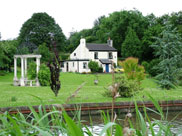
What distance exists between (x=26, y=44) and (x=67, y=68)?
78.2 feet

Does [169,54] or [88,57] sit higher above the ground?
[88,57]

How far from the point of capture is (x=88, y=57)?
48.8 meters

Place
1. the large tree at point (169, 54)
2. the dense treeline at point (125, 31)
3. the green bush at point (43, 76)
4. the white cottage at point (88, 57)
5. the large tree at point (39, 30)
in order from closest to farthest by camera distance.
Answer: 1. the large tree at point (169, 54)
2. the green bush at point (43, 76)
3. the white cottage at point (88, 57)
4. the dense treeline at point (125, 31)
5. the large tree at point (39, 30)

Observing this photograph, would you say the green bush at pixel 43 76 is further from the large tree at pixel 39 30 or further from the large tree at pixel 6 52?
the large tree at pixel 39 30

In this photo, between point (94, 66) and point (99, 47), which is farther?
point (99, 47)

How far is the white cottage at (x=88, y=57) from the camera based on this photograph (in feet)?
156

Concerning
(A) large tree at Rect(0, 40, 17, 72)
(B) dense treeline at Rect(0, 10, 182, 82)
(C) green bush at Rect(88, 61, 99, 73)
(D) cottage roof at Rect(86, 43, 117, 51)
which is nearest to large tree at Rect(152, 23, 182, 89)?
(A) large tree at Rect(0, 40, 17, 72)

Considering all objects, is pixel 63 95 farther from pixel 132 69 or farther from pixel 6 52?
pixel 6 52

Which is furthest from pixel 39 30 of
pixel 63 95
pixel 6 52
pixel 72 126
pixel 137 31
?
pixel 72 126

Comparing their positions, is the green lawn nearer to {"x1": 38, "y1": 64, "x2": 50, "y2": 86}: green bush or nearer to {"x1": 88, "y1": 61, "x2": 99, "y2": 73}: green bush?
{"x1": 38, "y1": 64, "x2": 50, "y2": 86}: green bush

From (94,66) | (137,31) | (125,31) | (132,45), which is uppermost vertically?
(125,31)

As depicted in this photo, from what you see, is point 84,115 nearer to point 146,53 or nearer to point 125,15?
point 146,53

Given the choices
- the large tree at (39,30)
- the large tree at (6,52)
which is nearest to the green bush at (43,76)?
the large tree at (6,52)

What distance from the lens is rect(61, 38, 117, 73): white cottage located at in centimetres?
4744
